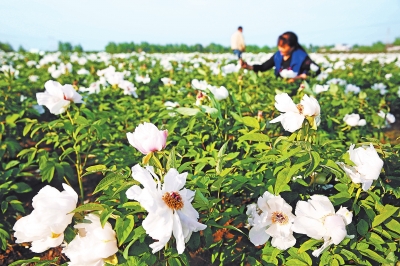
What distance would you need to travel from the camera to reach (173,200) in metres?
0.95

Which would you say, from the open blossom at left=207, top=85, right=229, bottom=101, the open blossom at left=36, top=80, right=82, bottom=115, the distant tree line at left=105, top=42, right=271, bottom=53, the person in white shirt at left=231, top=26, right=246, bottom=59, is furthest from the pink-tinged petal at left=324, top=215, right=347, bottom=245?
the distant tree line at left=105, top=42, right=271, bottom=53

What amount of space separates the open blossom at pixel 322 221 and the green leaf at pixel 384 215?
0.11m

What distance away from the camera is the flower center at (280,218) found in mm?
1264

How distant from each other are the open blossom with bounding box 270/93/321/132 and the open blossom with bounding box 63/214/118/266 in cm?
67

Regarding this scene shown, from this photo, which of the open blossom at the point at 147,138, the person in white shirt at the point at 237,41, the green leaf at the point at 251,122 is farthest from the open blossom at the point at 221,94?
the person in white shirt at the point at 237,41

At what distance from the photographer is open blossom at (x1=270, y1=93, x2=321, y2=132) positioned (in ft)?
4.08

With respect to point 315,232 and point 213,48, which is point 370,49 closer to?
point 213,48

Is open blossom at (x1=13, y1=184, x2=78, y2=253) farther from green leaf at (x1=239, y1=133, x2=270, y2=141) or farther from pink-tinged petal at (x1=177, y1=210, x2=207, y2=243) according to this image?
green leaf at (x1=239, y1=133, x2=270, y2=141)

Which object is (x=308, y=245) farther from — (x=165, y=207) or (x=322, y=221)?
(x=165, y=207)

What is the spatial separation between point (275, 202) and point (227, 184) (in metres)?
0.18

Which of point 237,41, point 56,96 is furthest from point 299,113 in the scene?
point 237,41

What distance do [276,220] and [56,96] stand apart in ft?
3.92

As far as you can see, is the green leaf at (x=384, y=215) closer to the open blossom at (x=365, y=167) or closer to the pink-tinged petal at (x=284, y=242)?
the open blossom at (x=365, y=167)

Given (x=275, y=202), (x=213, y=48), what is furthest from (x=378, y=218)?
(x=213, y=48)
